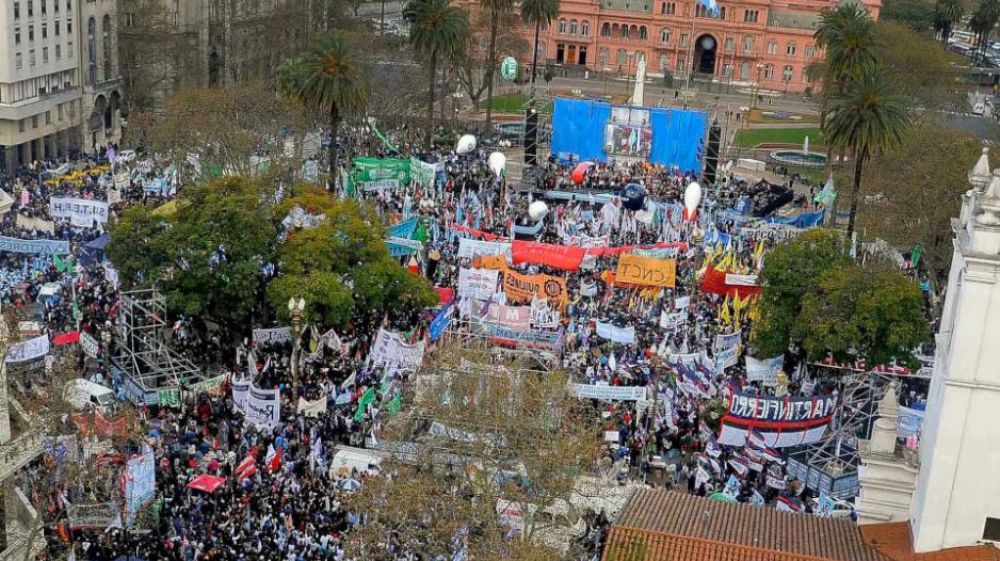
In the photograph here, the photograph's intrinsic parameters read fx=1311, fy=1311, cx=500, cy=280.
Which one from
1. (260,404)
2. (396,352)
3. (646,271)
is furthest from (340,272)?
(646,271)

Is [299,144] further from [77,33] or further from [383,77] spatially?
A: [77,33]

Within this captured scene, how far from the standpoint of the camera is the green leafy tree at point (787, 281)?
46938 mm

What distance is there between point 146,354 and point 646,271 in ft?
63.1

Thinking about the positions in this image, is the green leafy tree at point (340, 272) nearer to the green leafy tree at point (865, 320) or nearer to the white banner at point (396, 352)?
the white banner at point (396, 352)

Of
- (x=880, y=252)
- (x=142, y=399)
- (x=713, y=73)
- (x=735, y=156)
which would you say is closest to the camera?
(x=142, y=399)

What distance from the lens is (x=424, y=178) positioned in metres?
67.3

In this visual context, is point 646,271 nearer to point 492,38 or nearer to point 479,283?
point 479,283

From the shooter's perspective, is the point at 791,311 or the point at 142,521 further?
the point at 791,311

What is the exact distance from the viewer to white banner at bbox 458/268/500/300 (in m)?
48.7

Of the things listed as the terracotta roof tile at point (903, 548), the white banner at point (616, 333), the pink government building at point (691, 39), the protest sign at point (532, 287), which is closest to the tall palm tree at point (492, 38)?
the pink government building at point (691, 39)

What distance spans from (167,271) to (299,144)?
82.1 ft

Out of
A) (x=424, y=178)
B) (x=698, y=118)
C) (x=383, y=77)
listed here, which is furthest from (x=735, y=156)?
(x=424, y=178)

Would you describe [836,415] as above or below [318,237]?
below

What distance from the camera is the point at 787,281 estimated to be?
4794cm
